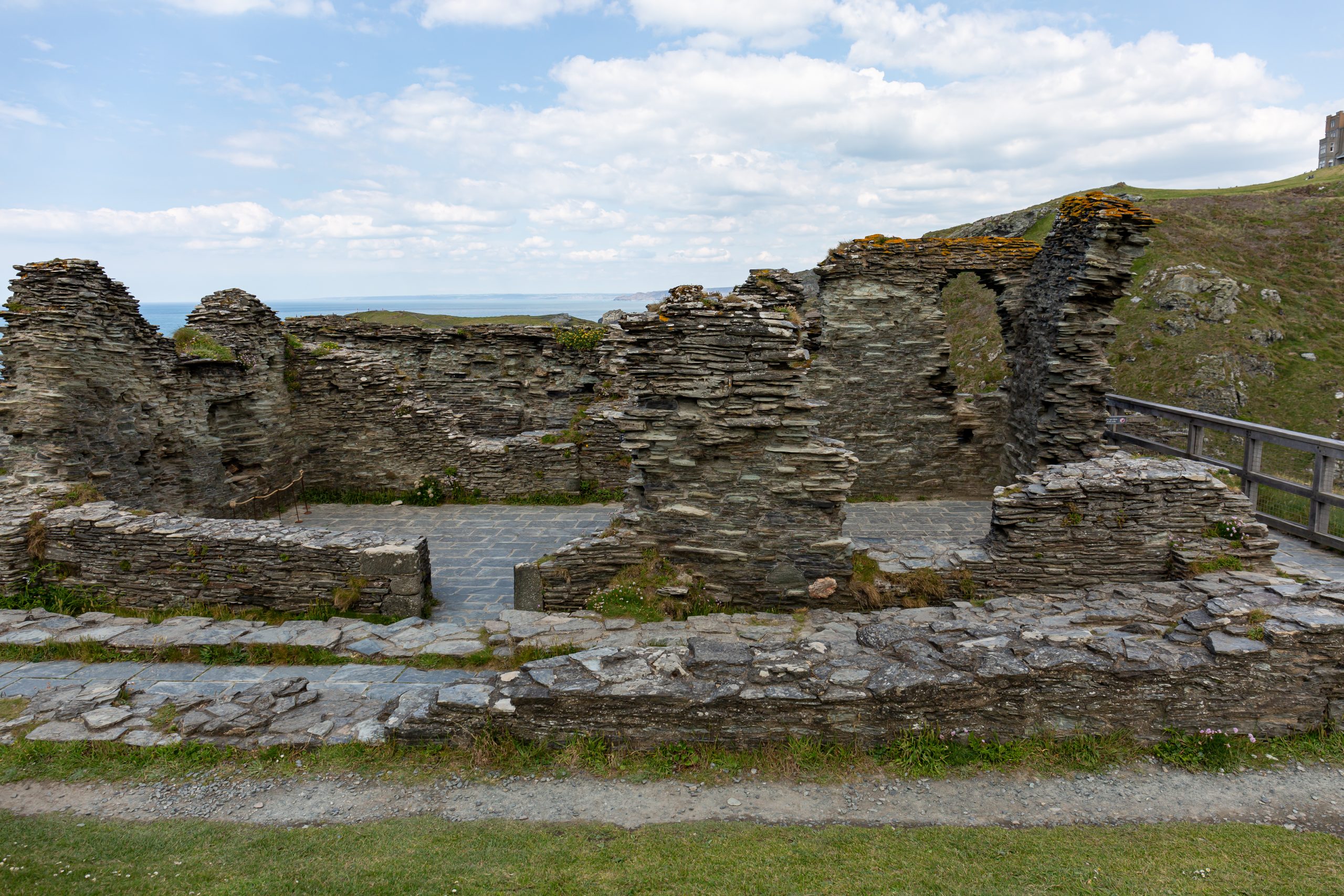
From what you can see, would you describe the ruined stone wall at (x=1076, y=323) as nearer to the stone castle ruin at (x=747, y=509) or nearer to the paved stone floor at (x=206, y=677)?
the stone castle ruin at (x=747, y=509)

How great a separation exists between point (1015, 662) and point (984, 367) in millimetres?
26590

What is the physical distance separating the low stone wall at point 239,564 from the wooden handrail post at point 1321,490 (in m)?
12.8

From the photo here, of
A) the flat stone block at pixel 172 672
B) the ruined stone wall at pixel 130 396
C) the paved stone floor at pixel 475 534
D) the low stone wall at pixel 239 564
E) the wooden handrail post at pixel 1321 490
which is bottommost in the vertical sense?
the paved stone floor at pixel 475 534

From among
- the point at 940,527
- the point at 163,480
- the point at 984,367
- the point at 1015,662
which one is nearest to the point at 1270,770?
the point at 1015,662

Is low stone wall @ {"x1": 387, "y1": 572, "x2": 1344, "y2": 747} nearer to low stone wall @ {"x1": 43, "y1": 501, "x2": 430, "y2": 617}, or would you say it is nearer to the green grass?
the green grass

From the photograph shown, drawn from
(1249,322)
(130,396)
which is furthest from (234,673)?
(1249,322)

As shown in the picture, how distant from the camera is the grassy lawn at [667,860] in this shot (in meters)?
4.30

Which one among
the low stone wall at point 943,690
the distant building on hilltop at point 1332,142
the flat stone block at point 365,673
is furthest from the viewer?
the distant building on hilltop at point 1332,142

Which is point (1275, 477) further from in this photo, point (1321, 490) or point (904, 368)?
point (904, 368)

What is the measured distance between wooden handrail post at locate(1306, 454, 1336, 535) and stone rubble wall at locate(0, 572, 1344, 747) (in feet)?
12.3

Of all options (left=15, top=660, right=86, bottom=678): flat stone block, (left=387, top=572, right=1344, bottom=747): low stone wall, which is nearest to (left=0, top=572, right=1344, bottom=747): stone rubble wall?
(left=387, top=572, right=1344, bottom=747): low stone wall

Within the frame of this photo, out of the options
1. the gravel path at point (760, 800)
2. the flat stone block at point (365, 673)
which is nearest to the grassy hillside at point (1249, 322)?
the gravel path at point (760, 800)

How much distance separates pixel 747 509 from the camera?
9.55 metres

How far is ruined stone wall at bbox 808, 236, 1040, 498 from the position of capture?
14.9 metres
